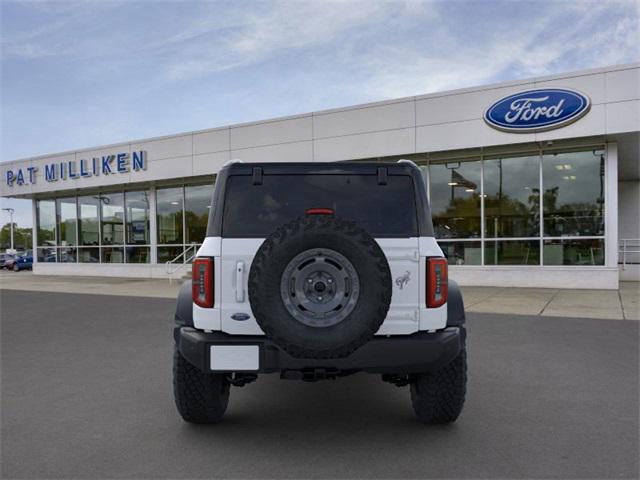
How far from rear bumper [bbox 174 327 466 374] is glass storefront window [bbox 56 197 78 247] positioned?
960 inches

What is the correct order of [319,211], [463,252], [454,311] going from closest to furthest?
[319,211], [454,311], [463,252]

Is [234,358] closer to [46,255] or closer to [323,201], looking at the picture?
[323,201]

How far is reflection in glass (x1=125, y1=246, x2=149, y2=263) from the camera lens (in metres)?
21.9

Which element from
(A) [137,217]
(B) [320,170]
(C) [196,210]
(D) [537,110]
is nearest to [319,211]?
(B) [320,170]

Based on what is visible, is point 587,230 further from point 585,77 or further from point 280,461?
point 280,461

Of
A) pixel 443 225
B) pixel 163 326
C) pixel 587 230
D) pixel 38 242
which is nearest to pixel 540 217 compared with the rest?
pixel 587 230

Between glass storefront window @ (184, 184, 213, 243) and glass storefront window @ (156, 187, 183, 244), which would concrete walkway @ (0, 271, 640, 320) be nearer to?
glass storefront window @ (184, 184, 213, 243)

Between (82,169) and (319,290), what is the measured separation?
2271 centimetres

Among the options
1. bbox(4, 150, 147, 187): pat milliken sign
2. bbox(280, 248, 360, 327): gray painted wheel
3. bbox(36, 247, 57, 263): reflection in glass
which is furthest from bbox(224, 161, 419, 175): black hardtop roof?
bbox(36, 247, 57, 263): reflection in glass

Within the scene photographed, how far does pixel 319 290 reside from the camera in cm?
304

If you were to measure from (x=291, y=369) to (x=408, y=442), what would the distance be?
108cm

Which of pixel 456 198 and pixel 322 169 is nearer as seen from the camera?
pixel 322 169

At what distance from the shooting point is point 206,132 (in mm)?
19031

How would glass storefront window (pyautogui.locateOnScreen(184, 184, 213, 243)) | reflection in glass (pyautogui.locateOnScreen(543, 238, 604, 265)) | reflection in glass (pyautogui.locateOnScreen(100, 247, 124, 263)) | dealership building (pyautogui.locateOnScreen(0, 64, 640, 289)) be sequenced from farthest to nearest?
1. reflection in glass (pyautogui.locateOnScreen(100, 247, 124, 263))
2. glass storefront window (pyautogui.locateOnScreen(184, 184, 213, 243))
3. reflection in glass (pyautogui.locateOnScreen(543, 238, 604, 265))
4. dealership building (pyautogui.locateOnScreen(0, 64, 640, 289))
